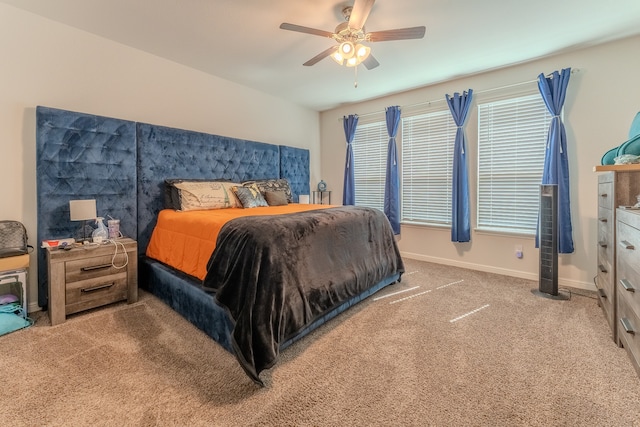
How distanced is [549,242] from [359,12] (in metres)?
2.78

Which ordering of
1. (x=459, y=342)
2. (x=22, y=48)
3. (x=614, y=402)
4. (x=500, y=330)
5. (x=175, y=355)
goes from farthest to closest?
(x=22, y=48), (x=500, y=330), (x=459, y=342), (x=175, y=355), (x=614, y=402)

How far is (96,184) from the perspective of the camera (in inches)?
106

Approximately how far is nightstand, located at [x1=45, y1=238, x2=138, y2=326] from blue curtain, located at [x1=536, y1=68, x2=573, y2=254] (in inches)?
173

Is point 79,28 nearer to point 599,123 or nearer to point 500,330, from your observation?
point 500,330

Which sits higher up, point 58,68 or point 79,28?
point 79,28

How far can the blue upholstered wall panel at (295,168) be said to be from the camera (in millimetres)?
4593

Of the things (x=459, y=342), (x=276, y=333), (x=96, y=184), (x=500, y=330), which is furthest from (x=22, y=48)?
(x=500, y=330)

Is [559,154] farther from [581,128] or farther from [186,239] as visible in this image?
[186,239]

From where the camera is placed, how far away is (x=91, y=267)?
7.81ft

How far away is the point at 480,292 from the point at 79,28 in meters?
4.77

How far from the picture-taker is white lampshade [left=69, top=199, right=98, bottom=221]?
2338 millimetres

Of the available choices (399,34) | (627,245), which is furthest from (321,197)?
(627,245)

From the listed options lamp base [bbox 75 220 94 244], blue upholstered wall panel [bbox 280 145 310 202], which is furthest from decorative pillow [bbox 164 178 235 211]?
blue upholstered wall panel [bbox 280 145 310 202]

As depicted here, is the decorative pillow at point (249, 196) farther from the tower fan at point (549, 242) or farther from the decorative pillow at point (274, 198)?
the tower fan at point (549, 242)
